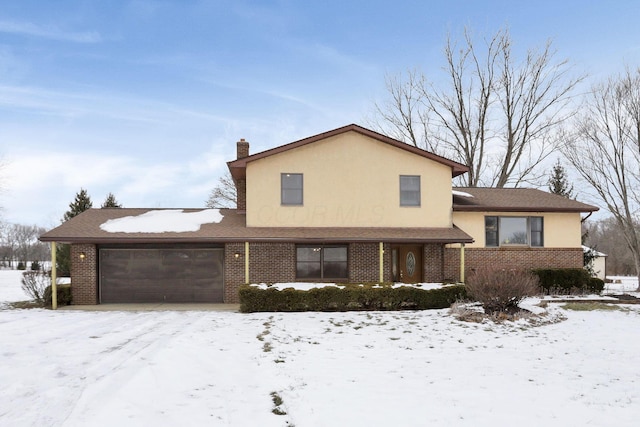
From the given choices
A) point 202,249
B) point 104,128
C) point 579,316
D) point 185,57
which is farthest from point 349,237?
point 104,128

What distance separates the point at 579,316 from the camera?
41.9ft

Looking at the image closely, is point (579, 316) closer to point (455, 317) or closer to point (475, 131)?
point (455, 317)

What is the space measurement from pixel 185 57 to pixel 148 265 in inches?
457

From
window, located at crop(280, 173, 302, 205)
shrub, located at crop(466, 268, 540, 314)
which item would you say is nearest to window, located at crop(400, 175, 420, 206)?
window, located at crop(280, 173, 302, 205)

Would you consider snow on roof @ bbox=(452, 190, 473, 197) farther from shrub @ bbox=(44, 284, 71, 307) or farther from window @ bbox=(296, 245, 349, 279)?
shrub @ bbox=(44, 284, 71, 307)

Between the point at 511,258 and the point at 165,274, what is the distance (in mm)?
14485

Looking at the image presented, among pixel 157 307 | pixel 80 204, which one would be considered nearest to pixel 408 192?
pixel 157 307

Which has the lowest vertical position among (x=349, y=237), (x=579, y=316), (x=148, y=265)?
(x=579, y=316)

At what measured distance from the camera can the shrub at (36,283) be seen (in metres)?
16.7

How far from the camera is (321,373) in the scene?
7082 mm

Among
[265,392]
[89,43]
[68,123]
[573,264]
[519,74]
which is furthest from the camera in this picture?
[519,74]

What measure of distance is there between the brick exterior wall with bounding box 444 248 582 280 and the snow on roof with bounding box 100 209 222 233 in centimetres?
1000

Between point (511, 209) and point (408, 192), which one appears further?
point (511, 209)

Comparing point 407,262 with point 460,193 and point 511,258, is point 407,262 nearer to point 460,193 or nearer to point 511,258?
point 511,258
